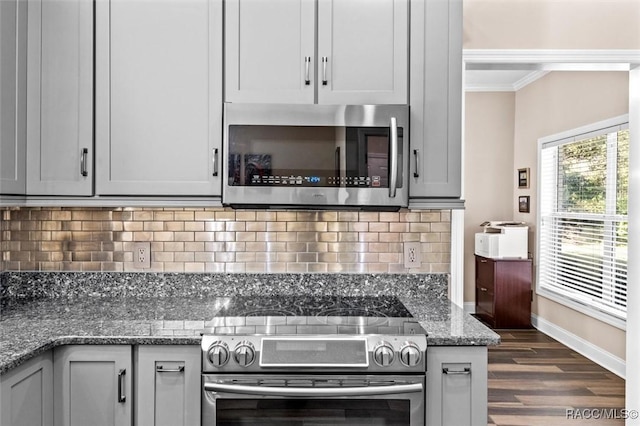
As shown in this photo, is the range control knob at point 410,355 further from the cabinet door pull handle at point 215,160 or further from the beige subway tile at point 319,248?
the cabinet door pull handle at point 215,160

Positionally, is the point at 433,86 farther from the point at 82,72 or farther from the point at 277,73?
the point at 82,72

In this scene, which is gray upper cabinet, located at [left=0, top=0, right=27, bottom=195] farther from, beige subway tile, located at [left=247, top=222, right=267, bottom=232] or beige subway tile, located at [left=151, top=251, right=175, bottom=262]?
beige subway tile, located at [left=247, top=222, right=267, bottom=232]

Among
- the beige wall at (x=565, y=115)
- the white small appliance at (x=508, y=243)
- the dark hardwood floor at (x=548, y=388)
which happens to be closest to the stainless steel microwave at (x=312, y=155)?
the dark hardwood floor at (x=548, y=388)

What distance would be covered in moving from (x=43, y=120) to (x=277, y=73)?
3.24 feet

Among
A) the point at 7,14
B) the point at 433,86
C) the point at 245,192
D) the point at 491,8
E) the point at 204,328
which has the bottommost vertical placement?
the point at 204,328

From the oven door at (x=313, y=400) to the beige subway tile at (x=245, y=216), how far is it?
0.86 metres

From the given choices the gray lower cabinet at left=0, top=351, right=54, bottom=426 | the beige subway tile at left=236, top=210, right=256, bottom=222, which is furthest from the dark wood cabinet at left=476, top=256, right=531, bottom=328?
the gray lower cabinet at left=0, top=351, right=54, bottom=426

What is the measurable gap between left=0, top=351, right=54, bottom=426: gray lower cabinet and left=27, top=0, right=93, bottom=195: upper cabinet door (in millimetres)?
730

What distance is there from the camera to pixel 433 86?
2.04m

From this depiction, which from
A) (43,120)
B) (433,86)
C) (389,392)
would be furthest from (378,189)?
(43,120)

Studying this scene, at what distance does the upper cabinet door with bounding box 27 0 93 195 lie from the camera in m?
2.02

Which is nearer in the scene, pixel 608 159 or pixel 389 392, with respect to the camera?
pixel 389 392

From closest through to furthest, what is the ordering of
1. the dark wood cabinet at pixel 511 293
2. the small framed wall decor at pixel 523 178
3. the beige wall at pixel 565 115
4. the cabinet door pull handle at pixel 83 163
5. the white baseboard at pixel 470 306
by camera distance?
1. the cabinet door pull handle at pixel 83 163
2. the beige wall at pixel 565 115
3. the dark wood cabinet at pixel 511 293
4. the small framed wall decor at pixel 523 178
5. the white baseboard at pixel 470 306

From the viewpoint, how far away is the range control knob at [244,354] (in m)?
1.65
